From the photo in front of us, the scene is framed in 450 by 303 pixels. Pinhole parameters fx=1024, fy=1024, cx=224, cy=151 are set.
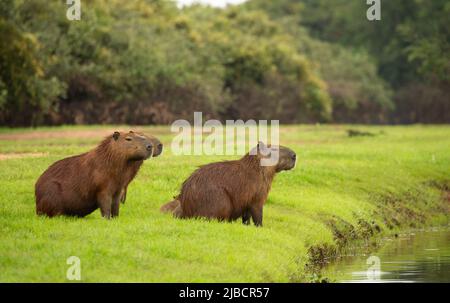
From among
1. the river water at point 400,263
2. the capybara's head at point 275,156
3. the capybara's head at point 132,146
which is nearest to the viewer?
the river water at point 400,263

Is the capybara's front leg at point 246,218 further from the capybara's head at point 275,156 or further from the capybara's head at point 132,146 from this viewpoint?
the capybara's head at point 132,146

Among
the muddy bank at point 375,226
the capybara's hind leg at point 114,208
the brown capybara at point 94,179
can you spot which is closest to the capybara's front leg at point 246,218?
the muddy bank at point 375,226

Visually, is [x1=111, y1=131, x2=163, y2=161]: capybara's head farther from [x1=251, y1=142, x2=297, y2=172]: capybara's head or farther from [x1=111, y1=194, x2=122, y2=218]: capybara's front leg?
[x1=251, y1=142, x2=297, y2=172]: capybara's head

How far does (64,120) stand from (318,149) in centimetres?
2107

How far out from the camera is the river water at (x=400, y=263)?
14.5m

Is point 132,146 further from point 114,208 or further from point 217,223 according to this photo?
point 217,223

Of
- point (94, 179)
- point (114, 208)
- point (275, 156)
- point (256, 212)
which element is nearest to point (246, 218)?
point (256, 212)

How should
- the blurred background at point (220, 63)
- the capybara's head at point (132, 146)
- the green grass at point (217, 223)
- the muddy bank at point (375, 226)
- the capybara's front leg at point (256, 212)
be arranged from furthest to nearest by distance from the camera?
1. the blurred background at point (220, 63)
2. the muddy bank at point (375, 226)
3. the capybara's front leg at point (256, 212)
4. the capybara's head at point (132, 146)
5. the green grass at point (217, 223)

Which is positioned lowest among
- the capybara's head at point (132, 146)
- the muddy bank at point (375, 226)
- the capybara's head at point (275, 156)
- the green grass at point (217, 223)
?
the muddy bank at point (375, 226)

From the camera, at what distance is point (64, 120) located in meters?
49.7

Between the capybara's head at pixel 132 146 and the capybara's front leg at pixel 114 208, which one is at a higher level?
the capybara's head at pixel 132 146

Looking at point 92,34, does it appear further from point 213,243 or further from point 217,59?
point 213,243

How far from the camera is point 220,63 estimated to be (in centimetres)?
6259
